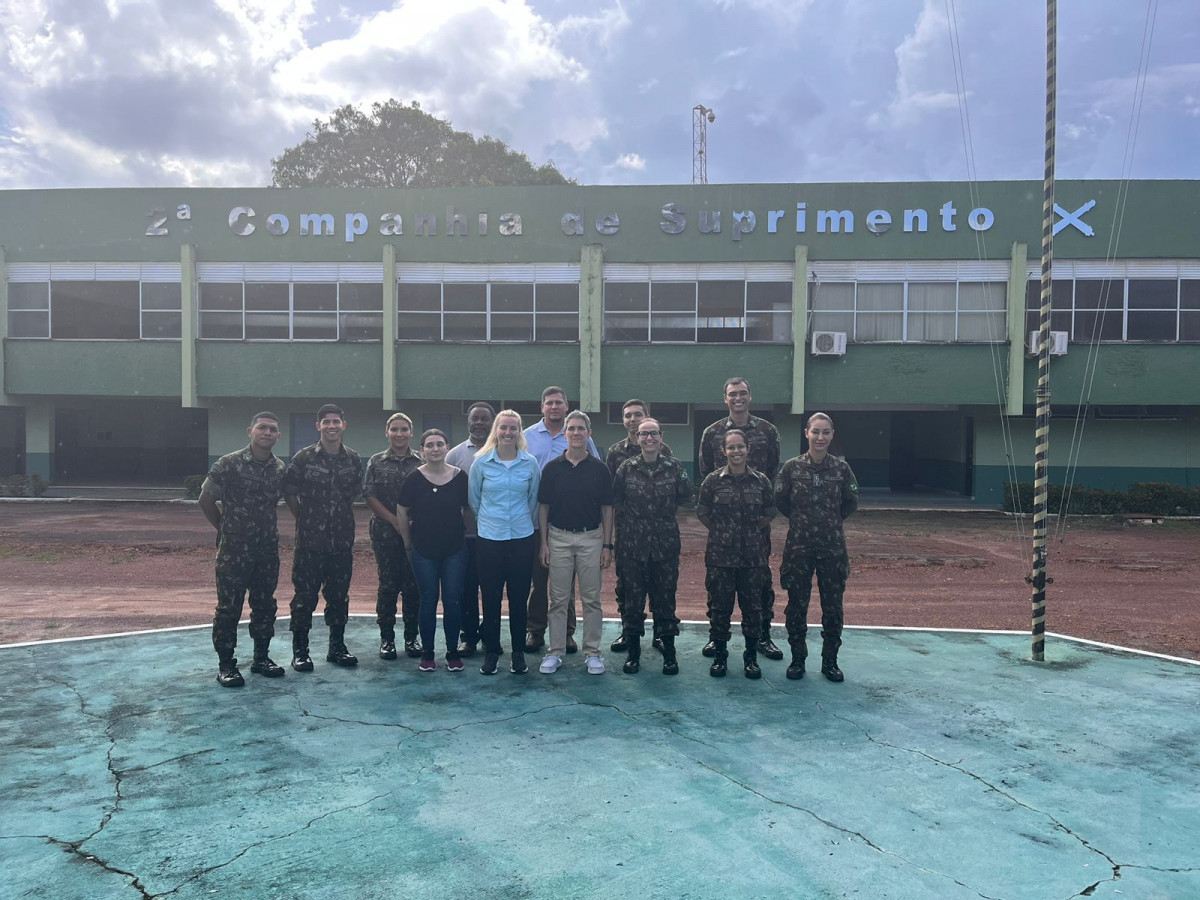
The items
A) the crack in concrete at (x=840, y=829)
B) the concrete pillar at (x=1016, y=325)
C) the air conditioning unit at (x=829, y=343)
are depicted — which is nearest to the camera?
the crack in concrete at (x=840, y=829)

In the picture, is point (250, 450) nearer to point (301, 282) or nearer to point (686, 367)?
point (686, 367)

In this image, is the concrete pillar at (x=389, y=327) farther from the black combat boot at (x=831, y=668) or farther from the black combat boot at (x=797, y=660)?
the black combat boot at (x=831, y=668)

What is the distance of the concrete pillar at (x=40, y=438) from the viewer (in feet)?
78.1

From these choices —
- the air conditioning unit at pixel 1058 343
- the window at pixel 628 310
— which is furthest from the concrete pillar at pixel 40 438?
the air conditioning unit at pixel 1058 343

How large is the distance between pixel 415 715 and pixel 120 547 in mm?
11659

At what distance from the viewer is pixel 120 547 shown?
47.5 ft

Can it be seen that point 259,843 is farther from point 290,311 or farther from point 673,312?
point 290,311

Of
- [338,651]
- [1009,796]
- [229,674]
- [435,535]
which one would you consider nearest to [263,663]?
[229,674]

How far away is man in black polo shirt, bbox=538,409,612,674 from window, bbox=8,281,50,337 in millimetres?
22192

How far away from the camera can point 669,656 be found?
622 cm

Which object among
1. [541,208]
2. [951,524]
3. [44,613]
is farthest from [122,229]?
[951,524]

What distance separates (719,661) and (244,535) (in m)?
3.46

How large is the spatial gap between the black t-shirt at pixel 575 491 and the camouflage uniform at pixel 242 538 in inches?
75.0

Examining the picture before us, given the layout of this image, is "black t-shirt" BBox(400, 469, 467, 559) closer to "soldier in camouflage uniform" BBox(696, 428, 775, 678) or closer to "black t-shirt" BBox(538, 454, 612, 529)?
"black t-shirt" BBox(538, 454, 612, 529)
